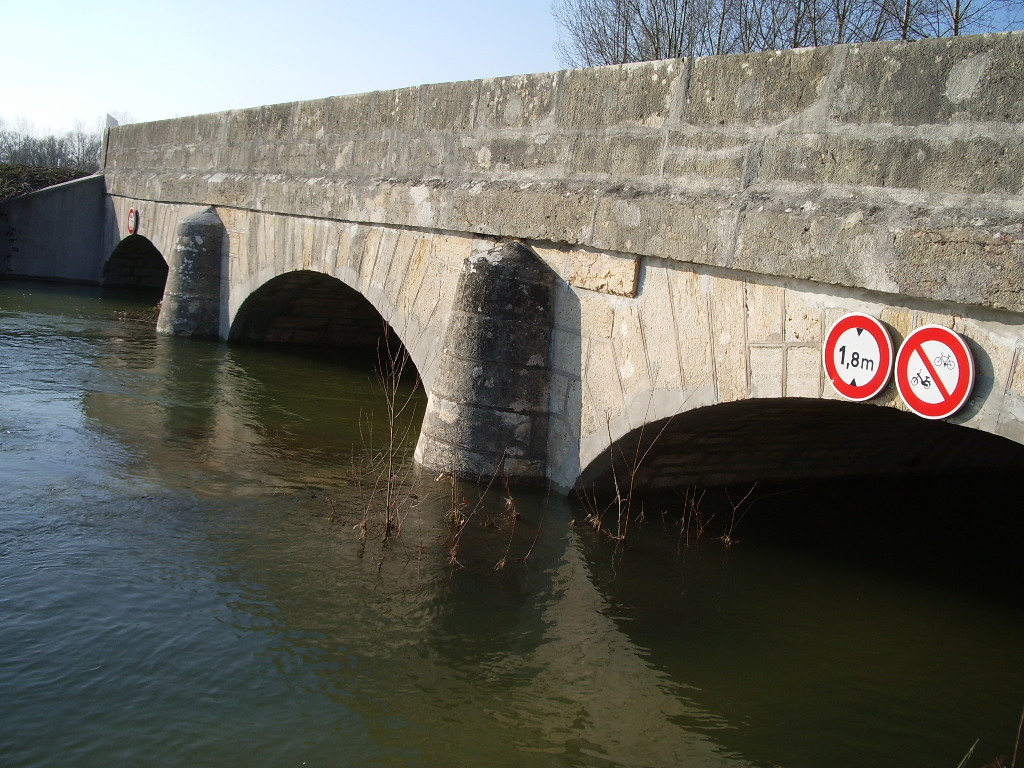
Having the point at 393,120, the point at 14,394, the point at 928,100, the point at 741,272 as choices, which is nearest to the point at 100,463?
the point at 14,394

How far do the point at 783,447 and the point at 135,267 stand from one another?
12.5m

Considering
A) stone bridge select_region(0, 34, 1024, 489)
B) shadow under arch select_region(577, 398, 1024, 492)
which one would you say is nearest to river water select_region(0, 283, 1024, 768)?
shadow under arch select_region(577, 398, 1024, 492)

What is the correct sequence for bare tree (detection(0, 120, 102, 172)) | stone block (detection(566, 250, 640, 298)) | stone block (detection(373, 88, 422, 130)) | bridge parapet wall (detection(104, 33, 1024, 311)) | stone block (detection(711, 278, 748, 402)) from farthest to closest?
1. bare tree (detection(0, 120, 102, 172))
2. stone block (detection(373, 88, 422, 130))
3. stone block (detection(566, 250, 640, 298))
4. stone block (detection(711, 278, 748, 402))
5. bridge parapet wall (detection(104, 33, 1024, 311))

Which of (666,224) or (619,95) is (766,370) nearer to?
(666,224)

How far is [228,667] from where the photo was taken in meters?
3.50

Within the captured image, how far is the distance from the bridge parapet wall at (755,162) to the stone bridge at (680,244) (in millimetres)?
10

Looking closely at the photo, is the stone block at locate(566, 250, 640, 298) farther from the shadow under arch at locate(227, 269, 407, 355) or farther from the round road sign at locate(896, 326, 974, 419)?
the shadow under arch at locate(227, 269, 407, 355)

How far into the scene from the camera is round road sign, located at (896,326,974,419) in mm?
3418

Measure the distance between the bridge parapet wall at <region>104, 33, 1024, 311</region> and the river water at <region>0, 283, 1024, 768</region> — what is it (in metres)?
1.52

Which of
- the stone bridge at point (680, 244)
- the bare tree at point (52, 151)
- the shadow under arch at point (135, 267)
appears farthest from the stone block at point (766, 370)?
the bare tree at point (52, 151)

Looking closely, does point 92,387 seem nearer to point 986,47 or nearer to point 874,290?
point 874,290

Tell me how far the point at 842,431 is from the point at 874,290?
99.9 inches

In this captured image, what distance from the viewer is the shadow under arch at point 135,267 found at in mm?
15391

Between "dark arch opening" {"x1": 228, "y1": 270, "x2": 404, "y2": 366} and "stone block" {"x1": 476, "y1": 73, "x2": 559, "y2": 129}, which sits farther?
"dark arch opening" {"x1": 228, "y1": 270, "x2": 404, "y2": 366}
